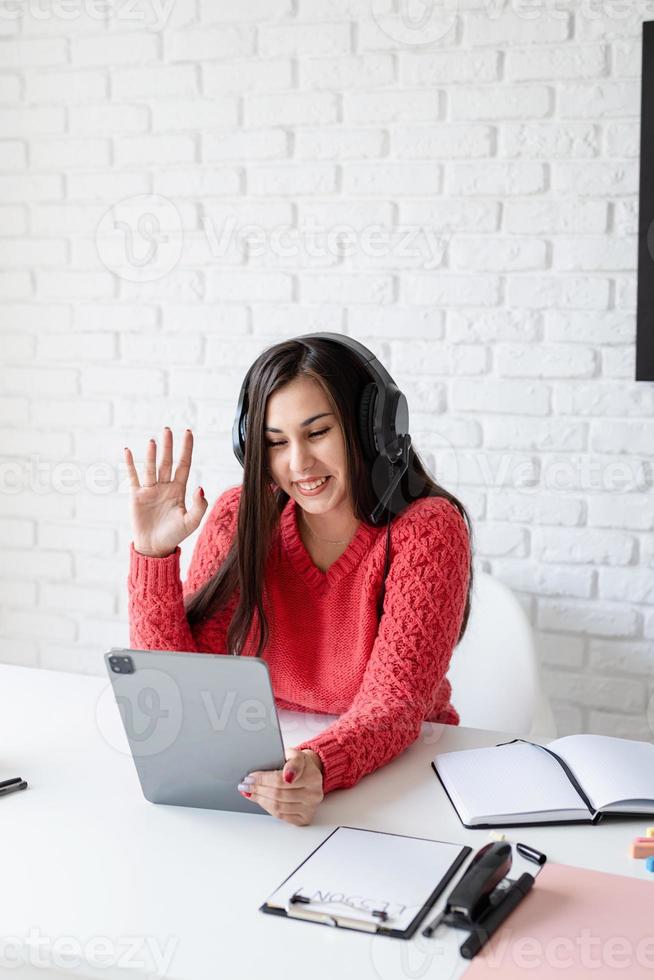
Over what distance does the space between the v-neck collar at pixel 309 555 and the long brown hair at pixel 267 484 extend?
2 cm

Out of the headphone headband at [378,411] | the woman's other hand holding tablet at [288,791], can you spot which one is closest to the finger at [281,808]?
the woman's other hand holding tablet at [288,791]

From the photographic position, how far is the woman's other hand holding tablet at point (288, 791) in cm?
112

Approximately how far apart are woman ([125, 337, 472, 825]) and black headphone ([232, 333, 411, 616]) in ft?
0.04

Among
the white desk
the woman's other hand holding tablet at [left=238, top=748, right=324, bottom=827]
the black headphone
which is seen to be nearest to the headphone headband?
the black headphone

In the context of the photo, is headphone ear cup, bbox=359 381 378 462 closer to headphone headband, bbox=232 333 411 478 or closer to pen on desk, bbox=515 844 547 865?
headphone headband, bbox=232 333 411 478

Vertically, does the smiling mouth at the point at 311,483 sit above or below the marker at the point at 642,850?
above

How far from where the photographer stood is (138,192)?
2420mm

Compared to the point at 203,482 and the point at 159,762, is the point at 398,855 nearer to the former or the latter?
the point at 159,762

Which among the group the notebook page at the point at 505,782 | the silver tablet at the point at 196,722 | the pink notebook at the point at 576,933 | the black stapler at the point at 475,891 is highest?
the silver tablet at the point at 196,722

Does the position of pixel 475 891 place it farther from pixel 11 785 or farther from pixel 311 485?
pixel 311 485

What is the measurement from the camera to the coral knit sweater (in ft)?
4.62

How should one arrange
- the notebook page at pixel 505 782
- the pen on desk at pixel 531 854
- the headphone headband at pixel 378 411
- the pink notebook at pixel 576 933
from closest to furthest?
the pink notebook at pixel 576 933 → the pen on desk at pixel 531 854 → the notebook page at pixel 505 782 → the headphone headband at pixel 378 411

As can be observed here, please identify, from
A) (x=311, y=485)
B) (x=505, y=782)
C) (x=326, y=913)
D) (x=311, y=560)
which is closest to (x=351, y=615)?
(x=311, y=560)

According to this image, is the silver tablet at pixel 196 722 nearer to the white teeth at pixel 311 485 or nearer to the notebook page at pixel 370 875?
the notebook page at pixel 370 875
